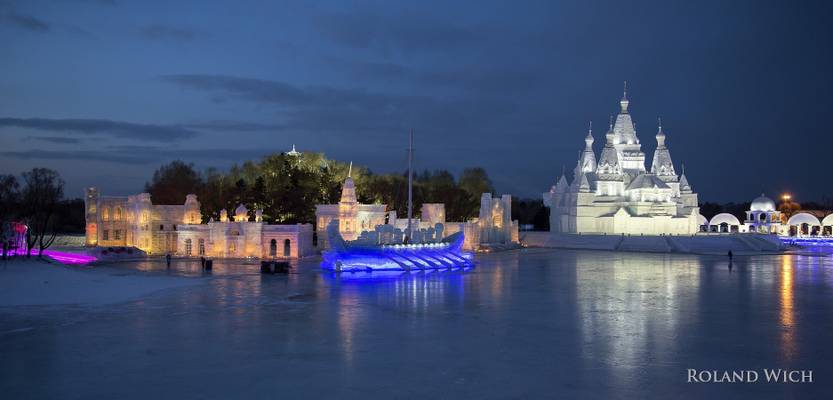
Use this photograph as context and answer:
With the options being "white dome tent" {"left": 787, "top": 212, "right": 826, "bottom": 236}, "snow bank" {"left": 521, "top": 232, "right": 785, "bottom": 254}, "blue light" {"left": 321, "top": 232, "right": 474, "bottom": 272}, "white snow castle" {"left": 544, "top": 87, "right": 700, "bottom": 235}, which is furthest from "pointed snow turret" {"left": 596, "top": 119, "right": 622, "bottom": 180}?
"blue light" {"left": 321, "top": 232, "right": 474, "bottom": 272}

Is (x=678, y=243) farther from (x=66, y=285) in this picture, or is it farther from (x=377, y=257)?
(x=66, y=285)

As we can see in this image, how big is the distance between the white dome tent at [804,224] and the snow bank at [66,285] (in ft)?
208

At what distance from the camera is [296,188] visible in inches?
2206

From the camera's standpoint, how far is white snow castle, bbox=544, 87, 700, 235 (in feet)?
210

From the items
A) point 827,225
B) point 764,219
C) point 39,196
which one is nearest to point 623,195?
point 764,219

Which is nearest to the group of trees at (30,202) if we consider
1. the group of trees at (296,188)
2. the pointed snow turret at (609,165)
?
the group of trees at (296,188)

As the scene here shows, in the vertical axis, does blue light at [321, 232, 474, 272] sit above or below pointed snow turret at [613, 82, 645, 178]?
below

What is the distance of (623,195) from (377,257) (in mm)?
39171

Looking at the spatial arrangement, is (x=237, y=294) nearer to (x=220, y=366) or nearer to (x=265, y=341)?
(x=265, y=341)

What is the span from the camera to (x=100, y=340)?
15977mm

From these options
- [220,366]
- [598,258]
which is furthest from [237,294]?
[598,258]

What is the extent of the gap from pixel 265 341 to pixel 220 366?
2.42m

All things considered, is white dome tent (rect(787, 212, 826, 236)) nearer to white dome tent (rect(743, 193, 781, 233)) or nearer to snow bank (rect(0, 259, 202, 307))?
white dome tent (rect(743, 193, 781, 233))

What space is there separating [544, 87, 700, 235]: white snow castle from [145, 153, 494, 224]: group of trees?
1243cm
